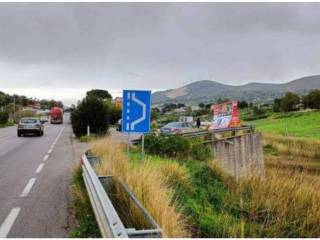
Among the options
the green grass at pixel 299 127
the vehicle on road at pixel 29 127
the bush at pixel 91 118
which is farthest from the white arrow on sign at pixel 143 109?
the green grass at pixel 299 127

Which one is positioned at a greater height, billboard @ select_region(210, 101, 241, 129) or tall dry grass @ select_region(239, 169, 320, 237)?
billboard @ select_region(210, 101, 241, 129)

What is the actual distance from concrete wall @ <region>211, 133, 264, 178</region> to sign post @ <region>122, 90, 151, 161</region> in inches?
512

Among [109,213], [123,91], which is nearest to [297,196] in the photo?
[123,91]

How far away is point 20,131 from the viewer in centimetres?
3994

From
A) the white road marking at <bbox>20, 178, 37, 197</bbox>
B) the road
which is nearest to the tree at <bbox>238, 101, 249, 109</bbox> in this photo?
the road

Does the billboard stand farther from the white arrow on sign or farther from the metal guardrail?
the white arrow on sign

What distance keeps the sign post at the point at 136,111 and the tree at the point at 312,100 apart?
372 feet

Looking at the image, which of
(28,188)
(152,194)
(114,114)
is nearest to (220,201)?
(152,194)

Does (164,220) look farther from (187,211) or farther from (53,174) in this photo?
(53,174)

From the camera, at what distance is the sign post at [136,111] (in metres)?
12.1

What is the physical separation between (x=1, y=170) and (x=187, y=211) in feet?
25.0

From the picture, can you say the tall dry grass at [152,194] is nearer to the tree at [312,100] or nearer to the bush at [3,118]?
the bush at [3,118]

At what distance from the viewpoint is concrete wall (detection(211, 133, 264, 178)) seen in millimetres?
27188

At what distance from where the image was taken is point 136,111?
481 inches
